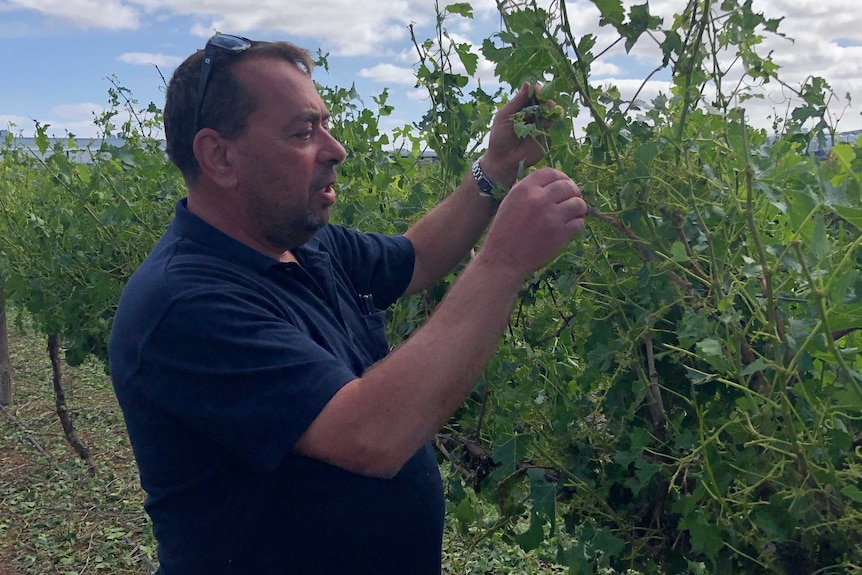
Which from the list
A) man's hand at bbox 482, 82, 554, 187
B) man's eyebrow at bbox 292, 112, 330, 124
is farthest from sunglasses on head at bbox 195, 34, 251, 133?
man's hand at bbox 482, 82, 554, 187

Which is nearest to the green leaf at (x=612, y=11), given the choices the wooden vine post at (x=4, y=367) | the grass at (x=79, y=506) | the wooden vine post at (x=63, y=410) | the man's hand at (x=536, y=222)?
the man's hand at (x=536, y=222)

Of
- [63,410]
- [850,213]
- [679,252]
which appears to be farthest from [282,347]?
[63,410]

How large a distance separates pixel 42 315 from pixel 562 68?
4689mm

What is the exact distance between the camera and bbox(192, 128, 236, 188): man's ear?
78.0 inches

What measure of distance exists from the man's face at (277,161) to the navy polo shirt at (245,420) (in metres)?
0.10

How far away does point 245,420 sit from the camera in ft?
5.11

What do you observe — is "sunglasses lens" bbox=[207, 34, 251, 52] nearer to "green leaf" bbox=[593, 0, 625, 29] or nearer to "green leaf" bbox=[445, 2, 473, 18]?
"green leaf" bbox=[445, 2, 473, 18]

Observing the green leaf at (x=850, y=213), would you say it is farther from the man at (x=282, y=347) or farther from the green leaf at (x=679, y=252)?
the man at (x=282, y=347)

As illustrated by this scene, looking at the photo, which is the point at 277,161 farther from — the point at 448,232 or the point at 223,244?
the point at 448,232

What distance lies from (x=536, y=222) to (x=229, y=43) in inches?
36.7

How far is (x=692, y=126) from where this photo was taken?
5.29ft

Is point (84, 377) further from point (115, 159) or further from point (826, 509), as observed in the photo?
point (826, 509)

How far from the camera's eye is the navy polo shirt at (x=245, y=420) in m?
1.57

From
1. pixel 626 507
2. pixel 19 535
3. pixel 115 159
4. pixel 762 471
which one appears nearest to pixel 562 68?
pixel 762 471
